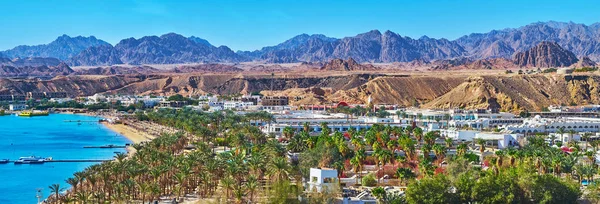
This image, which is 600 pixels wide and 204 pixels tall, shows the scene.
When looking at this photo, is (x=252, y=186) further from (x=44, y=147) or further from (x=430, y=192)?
(x=44, y=147)

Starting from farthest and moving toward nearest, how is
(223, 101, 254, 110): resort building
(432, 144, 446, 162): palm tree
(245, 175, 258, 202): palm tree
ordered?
(223, 101, 254, 110): resort building, (432, 144, 446, 162): palm tree, (245, 175, 258, 202): palm tree

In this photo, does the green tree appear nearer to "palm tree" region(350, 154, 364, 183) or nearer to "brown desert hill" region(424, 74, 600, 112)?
"palm tree" region(350, 154, 364, 183)

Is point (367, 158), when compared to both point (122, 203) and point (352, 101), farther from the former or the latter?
point (352, 101)

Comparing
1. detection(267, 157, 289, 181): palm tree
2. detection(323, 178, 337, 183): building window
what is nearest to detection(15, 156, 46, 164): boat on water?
detection(267, 157, 289, 181): palm tree

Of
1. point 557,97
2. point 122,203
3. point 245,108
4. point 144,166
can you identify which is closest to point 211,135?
point 144,166

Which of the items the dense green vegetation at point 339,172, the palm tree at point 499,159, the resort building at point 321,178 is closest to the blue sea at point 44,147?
the dense green vegetation at point 339,172

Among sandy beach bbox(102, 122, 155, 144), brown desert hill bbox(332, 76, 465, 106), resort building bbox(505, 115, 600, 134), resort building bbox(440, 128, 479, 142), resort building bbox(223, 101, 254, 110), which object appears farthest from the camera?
brown desert hill bbox(332, 76, 465, 106)
